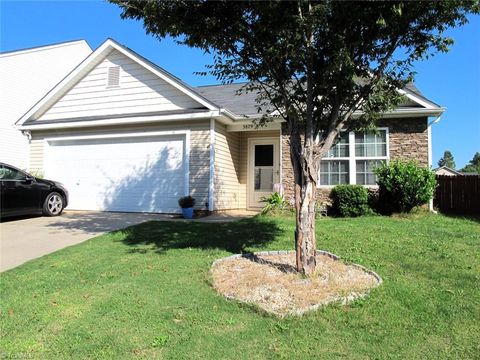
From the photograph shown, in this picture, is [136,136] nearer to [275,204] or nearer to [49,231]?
[49,231]

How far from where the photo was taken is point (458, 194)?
11648 mm

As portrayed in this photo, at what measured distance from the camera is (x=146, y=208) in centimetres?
1226

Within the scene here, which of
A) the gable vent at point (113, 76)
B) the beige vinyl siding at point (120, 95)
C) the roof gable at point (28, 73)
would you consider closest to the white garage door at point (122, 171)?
the beige vinyl siding at point (120, 95)

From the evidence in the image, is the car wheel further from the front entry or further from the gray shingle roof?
the front entry

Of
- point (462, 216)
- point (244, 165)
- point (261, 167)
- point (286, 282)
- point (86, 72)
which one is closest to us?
point (286, 282)

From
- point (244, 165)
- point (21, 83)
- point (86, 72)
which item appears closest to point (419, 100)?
point (244, 165)

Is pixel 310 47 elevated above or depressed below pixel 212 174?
above

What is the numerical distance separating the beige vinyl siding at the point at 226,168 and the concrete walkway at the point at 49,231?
0.76m

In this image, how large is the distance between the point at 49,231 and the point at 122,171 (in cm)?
410

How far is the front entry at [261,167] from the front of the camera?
1334 cm

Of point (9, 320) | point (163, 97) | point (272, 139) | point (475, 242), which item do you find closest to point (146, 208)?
point (163, 97)

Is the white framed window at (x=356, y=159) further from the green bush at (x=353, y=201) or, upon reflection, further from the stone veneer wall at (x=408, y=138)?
the green bush at (x=353, y=201)

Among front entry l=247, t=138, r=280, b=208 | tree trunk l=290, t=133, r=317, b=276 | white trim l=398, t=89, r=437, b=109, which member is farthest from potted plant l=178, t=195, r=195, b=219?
white trim l=398, t=89, r=437, b=109

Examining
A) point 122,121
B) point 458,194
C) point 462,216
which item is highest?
A: point 122,121
